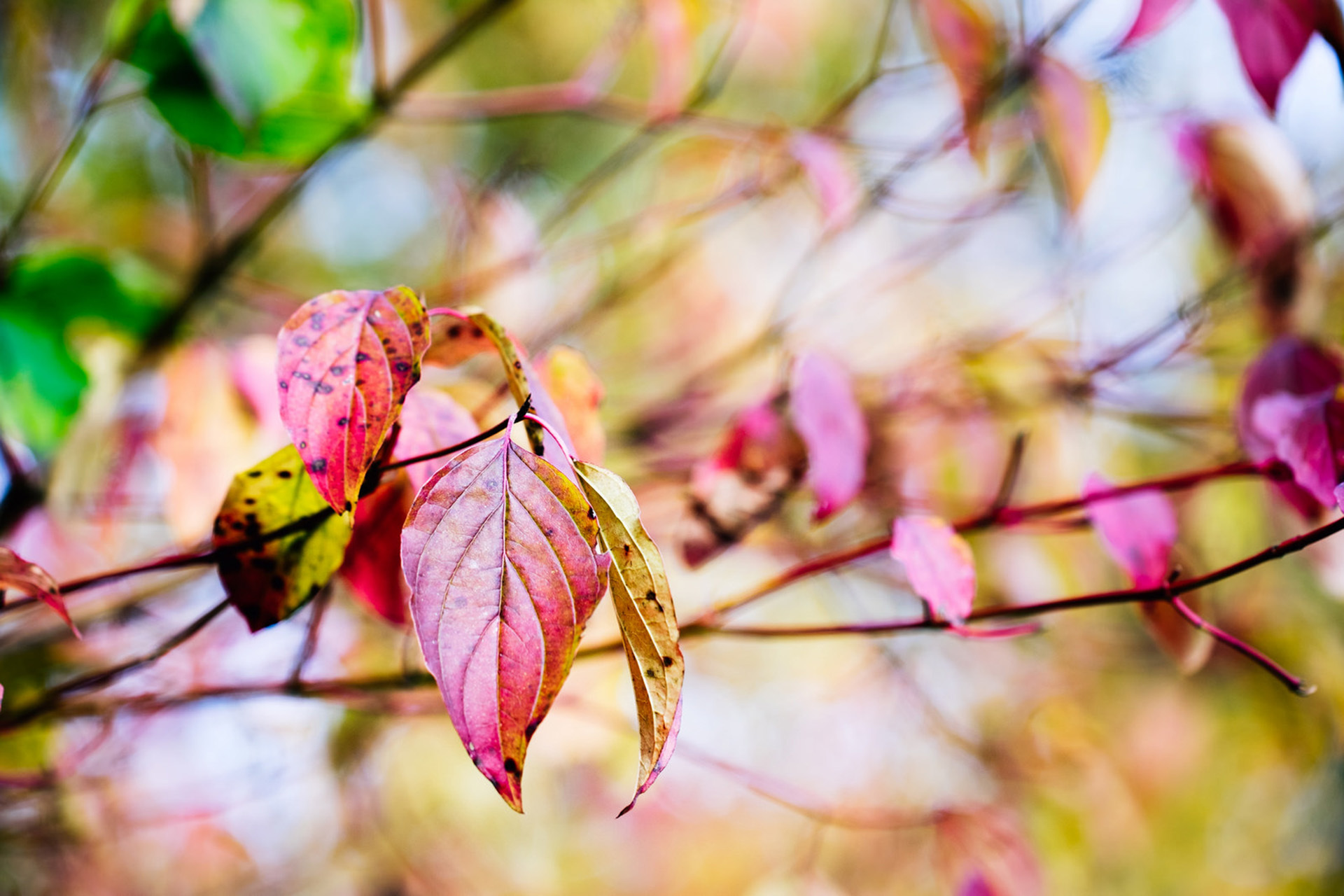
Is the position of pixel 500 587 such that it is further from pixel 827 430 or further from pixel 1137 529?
pixel 1137 529

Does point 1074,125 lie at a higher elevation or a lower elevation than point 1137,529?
higher

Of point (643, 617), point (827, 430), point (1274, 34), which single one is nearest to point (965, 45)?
point (1274, 34)

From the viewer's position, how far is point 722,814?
2.27 meters

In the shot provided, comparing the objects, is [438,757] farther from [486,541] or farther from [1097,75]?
[1097,75]

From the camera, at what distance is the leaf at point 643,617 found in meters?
0.31

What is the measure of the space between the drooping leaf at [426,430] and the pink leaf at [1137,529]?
0.41 m

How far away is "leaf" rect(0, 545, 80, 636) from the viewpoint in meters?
0.35

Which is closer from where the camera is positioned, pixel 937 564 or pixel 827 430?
pixel 937 564

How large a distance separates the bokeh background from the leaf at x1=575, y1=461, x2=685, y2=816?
0.84 ft

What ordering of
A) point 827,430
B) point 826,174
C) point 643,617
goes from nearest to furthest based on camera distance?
point 643,617 → point 827,430 → point 826,174

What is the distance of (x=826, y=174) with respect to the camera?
73cm

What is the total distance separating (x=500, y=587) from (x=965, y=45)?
2.00 ft

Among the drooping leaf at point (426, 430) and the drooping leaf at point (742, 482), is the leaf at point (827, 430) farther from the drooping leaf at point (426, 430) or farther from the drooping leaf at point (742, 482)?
the drooping leaf at point (426, 430)

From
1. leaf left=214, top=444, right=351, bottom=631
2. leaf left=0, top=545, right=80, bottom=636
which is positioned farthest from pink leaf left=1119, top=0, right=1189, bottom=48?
leaf left=0, top=545, right=80, bottom=636
